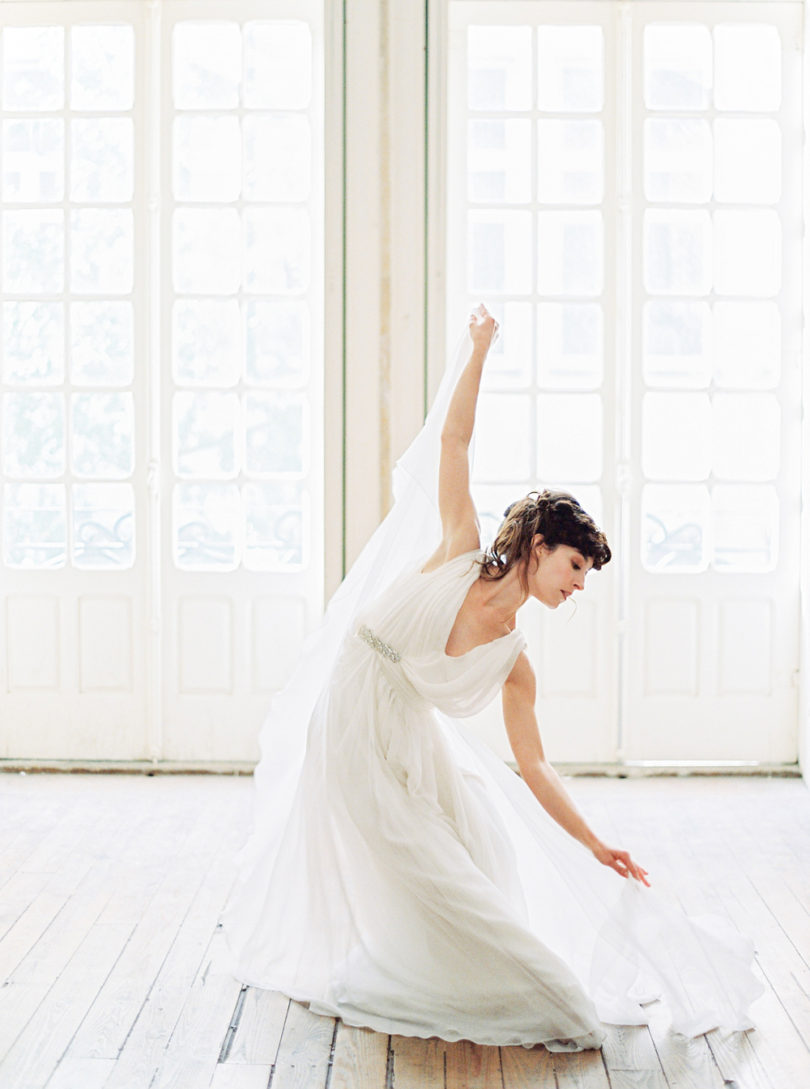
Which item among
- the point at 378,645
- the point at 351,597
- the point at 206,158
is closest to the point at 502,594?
the point at 378,645

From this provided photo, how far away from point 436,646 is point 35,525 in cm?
263

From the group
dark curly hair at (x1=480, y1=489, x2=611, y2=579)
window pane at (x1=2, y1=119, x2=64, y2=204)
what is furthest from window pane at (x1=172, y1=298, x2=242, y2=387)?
dark curly hair at (x1=480, y1=489, x2=611, y2=579)

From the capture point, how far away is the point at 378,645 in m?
2.68

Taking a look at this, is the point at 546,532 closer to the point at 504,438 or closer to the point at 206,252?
the point at 504,438

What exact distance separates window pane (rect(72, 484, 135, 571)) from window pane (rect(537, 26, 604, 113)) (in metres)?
2.16

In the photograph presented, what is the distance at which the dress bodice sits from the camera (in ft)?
8.54

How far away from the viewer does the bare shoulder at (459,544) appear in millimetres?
2715

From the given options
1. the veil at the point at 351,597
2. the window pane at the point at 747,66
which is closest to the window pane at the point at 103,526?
the veil at the point at 351,597

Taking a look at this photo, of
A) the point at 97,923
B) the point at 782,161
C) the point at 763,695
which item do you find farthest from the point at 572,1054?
the point at 782,161

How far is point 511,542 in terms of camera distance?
2.58 m

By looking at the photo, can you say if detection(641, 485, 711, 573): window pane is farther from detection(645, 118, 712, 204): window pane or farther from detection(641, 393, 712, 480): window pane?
detection(645, 118, 712, 204): window pane

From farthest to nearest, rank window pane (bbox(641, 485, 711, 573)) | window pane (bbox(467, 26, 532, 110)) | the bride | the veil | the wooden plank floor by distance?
window pane (bbox(641, 485, 711, 573)), window pane (bbox(467, 26, 532, 110)), the veil, the bride, the wooden plank floor

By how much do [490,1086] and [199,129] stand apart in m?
3.58

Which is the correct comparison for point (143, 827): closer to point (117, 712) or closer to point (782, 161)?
Answer: point (117, 712)
